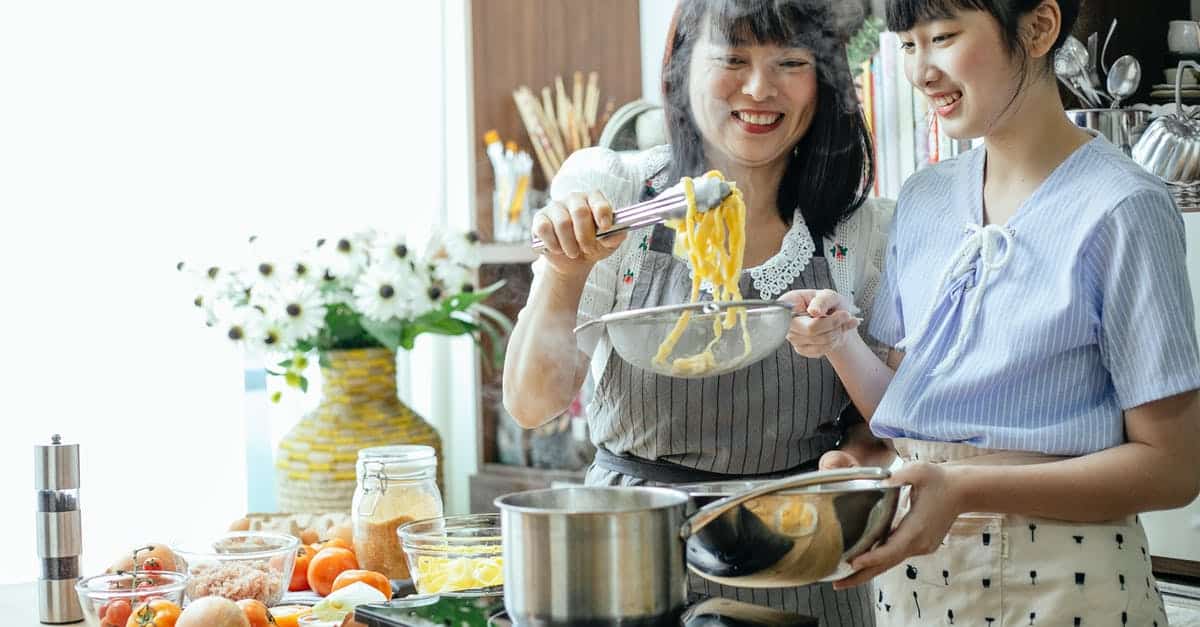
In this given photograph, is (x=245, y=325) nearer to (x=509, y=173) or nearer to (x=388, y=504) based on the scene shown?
(x=388, y=504)

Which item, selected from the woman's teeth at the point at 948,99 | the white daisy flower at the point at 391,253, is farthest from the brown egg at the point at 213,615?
the white daisy flower at the point at 391,253

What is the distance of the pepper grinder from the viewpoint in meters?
1.64

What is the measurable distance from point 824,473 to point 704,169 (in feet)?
2.34

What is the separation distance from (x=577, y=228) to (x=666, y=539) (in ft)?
1.48

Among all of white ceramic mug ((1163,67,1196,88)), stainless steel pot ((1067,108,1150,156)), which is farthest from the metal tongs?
white ceramic mug ((1163,67,1196,88))

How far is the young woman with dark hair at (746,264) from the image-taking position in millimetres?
1539

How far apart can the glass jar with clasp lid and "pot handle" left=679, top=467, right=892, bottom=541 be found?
74 cm

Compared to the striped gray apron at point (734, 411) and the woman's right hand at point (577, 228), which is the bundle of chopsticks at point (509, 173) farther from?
the woman's right hand at point (577, 228)

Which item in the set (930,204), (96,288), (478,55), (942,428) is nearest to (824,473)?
(942,428)

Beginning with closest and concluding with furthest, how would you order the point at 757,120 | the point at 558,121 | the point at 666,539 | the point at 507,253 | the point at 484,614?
the point at 666,539
the point at 484,614
the point at 757,120
the point at 507,253
the point at 558,121

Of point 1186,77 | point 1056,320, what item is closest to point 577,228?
point 1056,320

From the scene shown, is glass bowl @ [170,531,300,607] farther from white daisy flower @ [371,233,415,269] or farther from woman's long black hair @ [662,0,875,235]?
white daisy flower @ [371,233,415,269]

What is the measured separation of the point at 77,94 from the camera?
287 cm

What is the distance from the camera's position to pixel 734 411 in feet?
5.16
